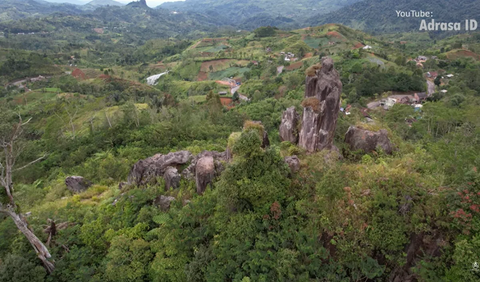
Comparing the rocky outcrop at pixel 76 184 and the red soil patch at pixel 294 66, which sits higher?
the rocky outcrop at pixel 76 184

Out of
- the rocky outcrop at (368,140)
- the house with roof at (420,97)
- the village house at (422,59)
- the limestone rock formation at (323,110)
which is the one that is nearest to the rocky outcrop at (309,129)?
the limestone rock formation at (323,110)

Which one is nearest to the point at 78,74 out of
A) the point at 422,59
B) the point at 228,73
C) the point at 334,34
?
the point at 228,73

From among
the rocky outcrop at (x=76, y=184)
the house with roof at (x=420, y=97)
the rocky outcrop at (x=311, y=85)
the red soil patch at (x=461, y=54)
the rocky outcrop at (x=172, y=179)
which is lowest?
the house with roof at (x=420, y=97)

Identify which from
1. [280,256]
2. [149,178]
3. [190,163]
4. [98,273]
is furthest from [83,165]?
[280,256]

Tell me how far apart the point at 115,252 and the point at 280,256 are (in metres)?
7.77

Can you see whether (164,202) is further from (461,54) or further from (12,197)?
(461,54)

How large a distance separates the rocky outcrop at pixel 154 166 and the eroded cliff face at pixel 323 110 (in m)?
8.38

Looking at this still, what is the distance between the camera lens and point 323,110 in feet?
56.0

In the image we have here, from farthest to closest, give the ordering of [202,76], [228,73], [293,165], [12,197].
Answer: [202,76] < [228,73] < [293,165] < [12,197]

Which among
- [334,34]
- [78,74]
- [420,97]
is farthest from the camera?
[334,34]

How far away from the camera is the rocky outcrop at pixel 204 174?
46.9ft

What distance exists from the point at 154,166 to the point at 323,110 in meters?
12.0

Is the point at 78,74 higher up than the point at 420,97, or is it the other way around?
the point at 78,74

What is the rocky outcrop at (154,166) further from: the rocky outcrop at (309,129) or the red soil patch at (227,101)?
the red soil patch at (227,101)
